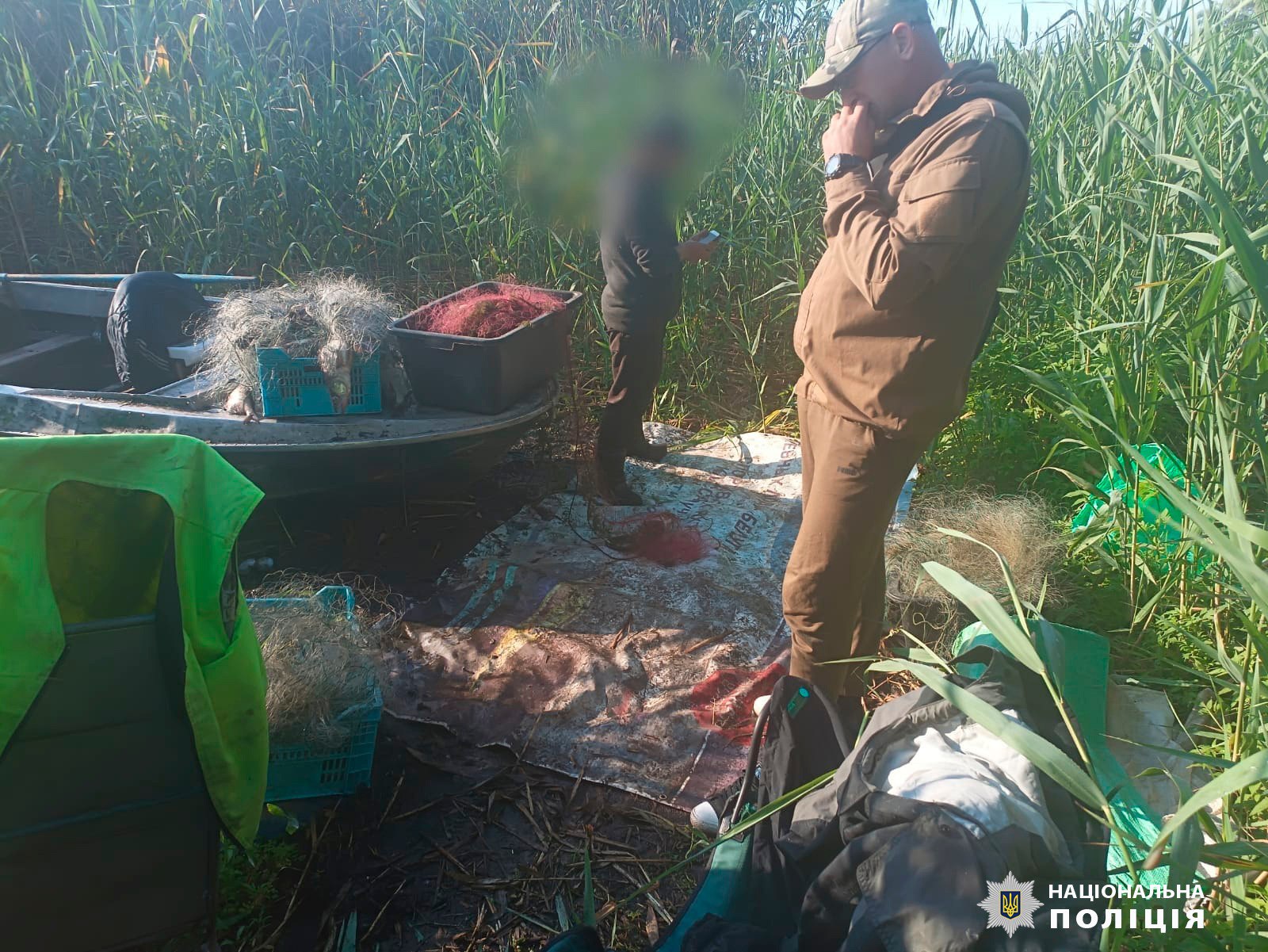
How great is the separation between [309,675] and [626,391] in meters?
2.24

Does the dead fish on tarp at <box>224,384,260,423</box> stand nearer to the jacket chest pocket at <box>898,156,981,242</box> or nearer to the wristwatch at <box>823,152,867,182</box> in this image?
the wristwatch at <box>823,152,867,182</box>

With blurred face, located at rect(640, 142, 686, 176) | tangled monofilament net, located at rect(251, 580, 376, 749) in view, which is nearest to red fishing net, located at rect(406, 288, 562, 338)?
blurred face, located at rect(640, 142, 686, 176)

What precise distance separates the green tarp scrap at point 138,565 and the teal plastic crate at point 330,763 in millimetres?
551

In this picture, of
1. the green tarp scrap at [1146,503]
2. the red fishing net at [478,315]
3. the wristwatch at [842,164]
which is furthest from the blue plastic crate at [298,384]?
the green tarp scrap at [1146,503]

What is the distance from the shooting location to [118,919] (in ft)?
5.79

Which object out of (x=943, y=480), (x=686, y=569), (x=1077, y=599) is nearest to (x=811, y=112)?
(x=943, y=480)

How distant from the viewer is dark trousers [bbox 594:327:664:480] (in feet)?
13.4

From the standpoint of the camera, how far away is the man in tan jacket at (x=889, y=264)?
6.32 feet

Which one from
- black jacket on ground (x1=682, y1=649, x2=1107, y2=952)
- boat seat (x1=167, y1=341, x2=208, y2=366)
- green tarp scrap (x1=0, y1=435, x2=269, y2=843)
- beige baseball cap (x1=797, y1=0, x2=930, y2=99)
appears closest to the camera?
black jacket on ground (x1=682, y1=649, x2=1107, y2=952)

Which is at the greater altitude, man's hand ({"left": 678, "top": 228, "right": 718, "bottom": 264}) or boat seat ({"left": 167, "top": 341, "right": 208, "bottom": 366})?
man's hand ({"left": 678, "top": 228, "right": 718, "bottom": 264})

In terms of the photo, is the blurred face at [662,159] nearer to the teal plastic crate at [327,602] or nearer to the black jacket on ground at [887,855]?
the teal plastic crate at [327,602]

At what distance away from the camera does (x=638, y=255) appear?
3.90 meters

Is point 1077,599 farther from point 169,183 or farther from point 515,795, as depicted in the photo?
point 169,183

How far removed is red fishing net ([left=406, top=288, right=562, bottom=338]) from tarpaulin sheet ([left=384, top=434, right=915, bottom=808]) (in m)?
1.00
